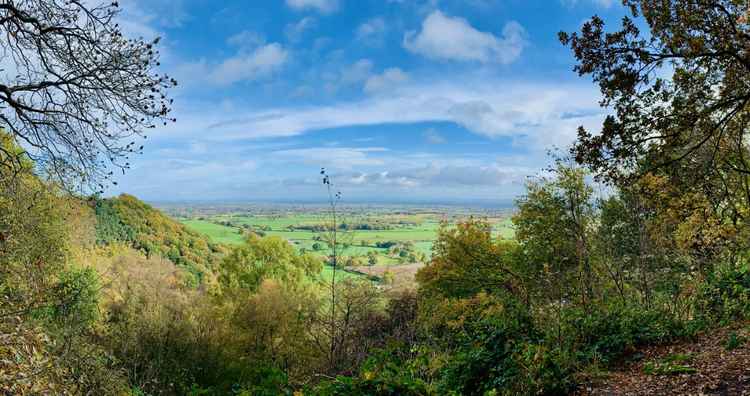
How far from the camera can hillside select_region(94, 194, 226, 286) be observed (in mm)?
41156

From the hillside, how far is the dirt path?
128 feet

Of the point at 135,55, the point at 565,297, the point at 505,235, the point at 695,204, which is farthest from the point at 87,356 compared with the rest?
the point at 505,235

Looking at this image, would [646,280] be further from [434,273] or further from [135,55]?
[434,273]

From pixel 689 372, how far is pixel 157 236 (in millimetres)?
48251

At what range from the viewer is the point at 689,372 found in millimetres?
4906

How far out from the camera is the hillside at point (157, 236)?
41.2 metres

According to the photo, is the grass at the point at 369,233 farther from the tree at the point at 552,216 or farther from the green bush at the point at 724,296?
the green bush at the point at 724,296

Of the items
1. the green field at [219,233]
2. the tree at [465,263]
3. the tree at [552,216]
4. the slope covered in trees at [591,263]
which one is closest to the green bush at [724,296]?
the slope covered in trees at [591,263]

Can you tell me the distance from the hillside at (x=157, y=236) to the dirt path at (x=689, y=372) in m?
39.1

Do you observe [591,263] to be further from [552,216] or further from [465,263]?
[465,263]

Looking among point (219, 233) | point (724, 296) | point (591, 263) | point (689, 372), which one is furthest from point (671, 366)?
point (219, 233)

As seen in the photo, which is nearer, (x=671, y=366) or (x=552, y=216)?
(x=671, y=366)

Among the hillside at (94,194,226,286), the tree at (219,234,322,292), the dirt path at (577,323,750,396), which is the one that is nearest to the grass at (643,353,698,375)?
the dirt path at (577,323,750,396)

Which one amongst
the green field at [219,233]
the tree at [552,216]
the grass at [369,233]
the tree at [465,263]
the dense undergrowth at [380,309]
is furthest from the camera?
the green field at [219,233]
